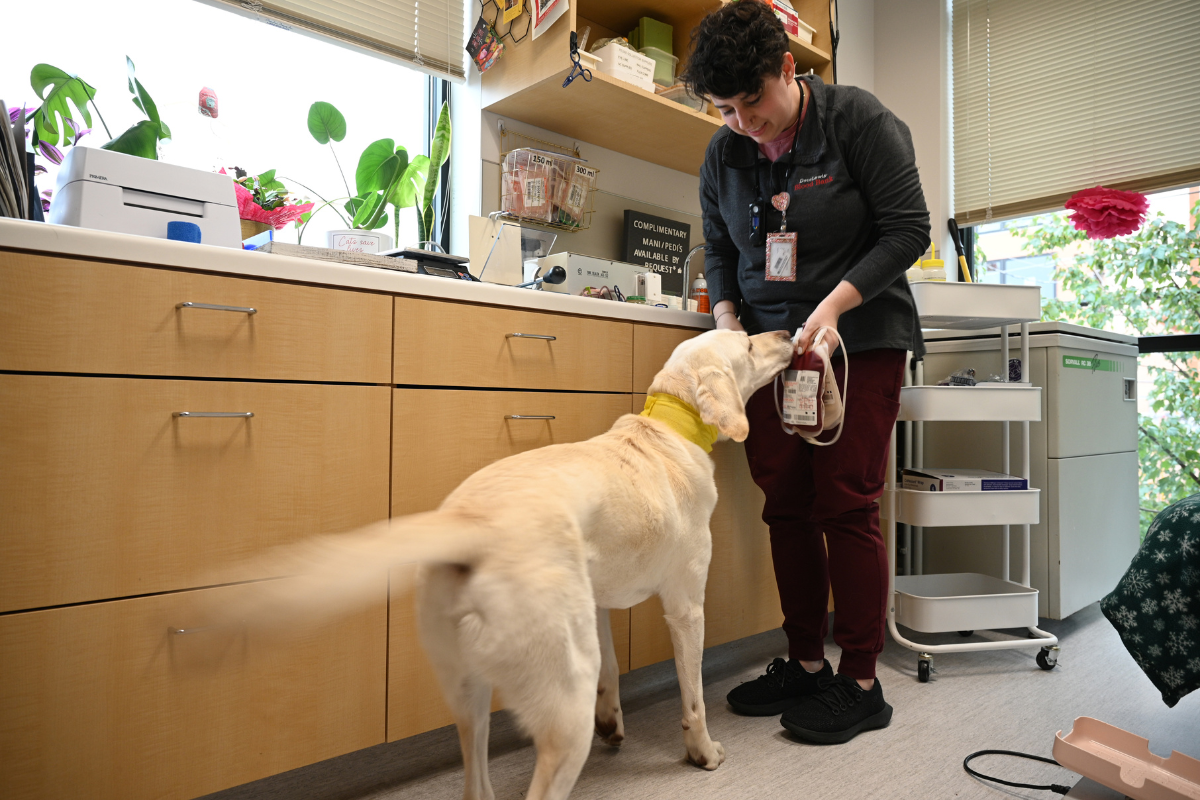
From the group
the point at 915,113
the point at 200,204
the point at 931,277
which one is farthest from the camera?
the point at 915,113

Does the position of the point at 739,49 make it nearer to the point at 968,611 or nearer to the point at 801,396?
the point at 801,396

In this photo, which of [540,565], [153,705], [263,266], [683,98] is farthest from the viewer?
[683,98]

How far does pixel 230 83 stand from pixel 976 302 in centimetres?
226

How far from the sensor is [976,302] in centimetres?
207

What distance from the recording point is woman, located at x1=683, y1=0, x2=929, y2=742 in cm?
154

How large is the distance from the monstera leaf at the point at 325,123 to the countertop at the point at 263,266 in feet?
2.93

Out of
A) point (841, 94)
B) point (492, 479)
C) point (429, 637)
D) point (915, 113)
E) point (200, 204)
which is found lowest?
point (429, 637)

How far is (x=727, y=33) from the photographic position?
149cm

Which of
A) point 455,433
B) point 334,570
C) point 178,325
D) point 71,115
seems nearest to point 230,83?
point 71,115

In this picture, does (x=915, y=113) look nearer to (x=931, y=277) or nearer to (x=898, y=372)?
(x=931, y=277)

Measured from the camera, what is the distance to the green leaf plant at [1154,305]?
2.96m

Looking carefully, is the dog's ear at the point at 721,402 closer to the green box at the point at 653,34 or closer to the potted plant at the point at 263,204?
the potted plant at the point at 263,204

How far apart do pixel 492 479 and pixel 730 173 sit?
1.15 metres

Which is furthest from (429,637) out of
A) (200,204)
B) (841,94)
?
(841,94)
